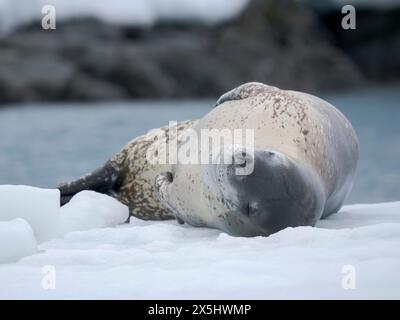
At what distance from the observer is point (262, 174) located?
10.4 feet

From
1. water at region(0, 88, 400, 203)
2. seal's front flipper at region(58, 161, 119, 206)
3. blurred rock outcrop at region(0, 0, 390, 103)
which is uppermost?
blurred rock outcrop at region(0, 0, 390, 103)

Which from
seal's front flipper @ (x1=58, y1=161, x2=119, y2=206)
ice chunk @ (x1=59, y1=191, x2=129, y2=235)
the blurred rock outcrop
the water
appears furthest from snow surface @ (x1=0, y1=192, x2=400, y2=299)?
the blurred rock outcrop

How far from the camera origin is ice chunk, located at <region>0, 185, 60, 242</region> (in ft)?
11.1

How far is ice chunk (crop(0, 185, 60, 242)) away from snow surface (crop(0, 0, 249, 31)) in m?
16.4

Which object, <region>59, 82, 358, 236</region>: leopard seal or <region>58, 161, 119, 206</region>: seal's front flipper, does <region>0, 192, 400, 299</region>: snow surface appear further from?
<region>58, 161, 119, 206</region>: seal's front flipper

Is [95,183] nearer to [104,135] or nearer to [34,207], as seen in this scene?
[34,207]

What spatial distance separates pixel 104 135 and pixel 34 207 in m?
9.04

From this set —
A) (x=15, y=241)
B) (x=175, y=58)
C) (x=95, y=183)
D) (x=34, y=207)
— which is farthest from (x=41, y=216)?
(x=175, y=58)

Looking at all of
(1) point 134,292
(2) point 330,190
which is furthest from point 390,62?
(1) point 134,292

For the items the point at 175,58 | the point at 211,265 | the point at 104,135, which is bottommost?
the point at 211,265

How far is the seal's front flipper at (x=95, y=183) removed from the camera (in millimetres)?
4798

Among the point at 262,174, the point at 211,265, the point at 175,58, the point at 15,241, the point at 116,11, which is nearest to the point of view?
the point at 211,265

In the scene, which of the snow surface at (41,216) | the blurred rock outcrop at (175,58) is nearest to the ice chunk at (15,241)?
the snow surface at (41,216)
